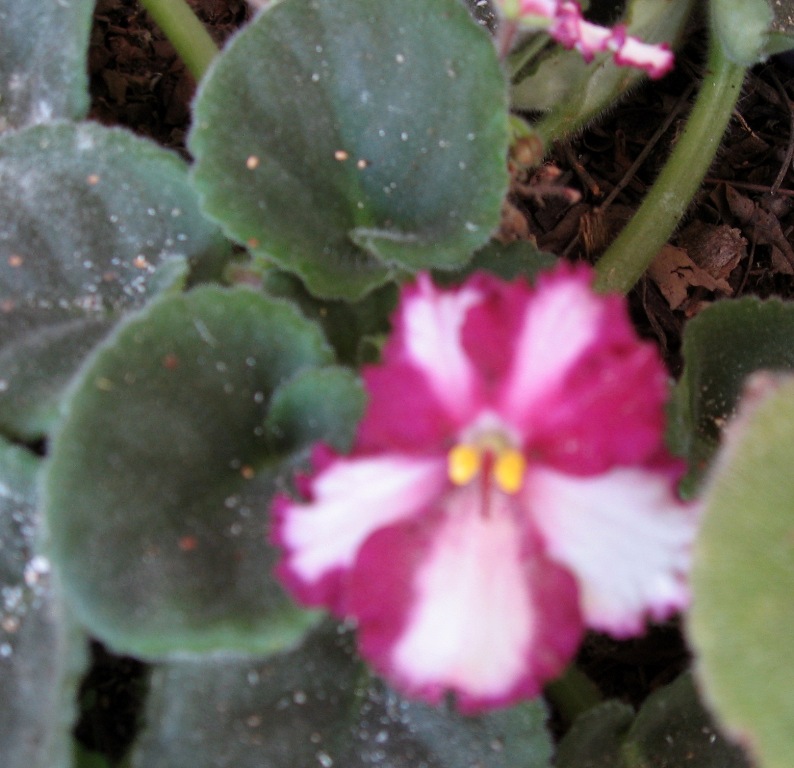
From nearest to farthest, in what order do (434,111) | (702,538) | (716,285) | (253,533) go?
(702,538) → (253,533) → (434,111) → (716,285)

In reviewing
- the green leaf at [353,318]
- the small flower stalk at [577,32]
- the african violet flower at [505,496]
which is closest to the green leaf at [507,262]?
the green leaf at [353,318]

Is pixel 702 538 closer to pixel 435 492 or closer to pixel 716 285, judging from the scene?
pixel 435 492

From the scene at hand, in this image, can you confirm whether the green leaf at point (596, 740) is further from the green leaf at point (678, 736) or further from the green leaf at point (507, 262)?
the green leaf at point (507, 262)

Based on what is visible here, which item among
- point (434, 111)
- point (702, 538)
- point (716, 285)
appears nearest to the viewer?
point (702, 538)

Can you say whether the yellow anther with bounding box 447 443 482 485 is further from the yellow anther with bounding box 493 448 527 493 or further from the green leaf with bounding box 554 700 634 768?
the green leaf with bounding box 554 700 634 768

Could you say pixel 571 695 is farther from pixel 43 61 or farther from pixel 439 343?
pixel 43 61

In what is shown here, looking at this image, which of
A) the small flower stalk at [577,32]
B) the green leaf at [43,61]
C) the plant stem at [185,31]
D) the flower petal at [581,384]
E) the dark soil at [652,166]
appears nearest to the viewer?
the flower petal at [581,384]

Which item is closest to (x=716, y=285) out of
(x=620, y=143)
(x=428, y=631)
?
(x=620, y=143)
